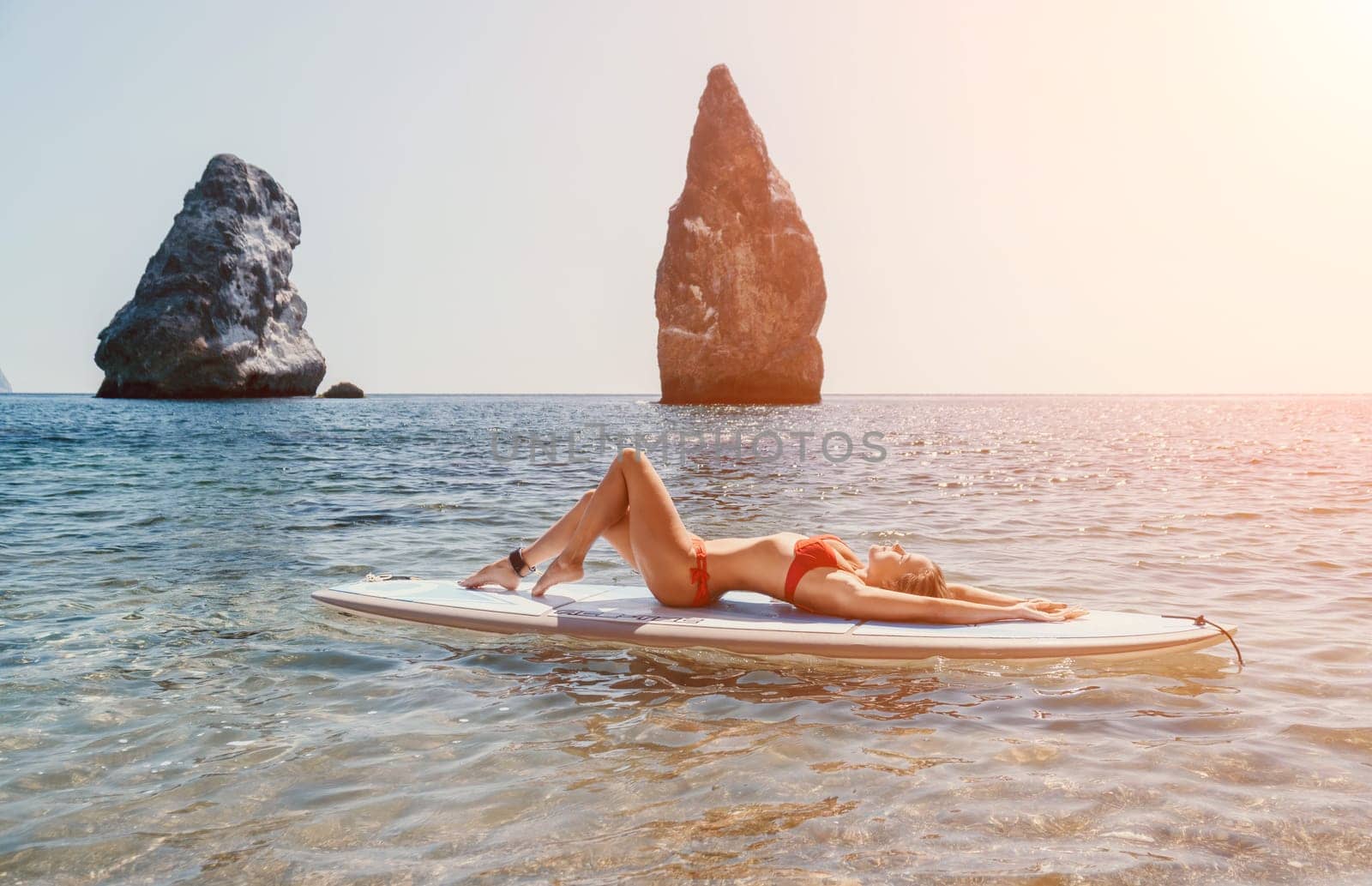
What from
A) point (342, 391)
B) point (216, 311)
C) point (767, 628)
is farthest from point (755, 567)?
point (342, 391)

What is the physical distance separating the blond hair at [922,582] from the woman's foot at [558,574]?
2.41 m

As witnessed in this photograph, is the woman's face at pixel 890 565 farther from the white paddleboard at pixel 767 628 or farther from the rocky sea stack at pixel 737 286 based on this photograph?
the rocky sea stack at pixel 737 286

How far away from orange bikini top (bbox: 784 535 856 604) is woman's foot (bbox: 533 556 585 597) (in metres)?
1.67

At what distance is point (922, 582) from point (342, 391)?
10611 cm

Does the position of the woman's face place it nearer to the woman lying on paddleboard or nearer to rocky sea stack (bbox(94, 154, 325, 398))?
the woman lying on paddleboard

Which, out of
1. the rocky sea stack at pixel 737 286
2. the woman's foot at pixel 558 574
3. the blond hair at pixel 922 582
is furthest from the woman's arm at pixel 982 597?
the rocky sea stack at pixel 737 286

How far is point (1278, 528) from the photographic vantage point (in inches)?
448

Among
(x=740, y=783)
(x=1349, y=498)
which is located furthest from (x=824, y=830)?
(x=1349, y=498)

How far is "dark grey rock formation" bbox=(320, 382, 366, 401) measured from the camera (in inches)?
4040

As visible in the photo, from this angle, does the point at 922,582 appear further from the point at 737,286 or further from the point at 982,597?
the point at 737,286

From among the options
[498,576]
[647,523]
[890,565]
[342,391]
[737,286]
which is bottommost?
[498,576]

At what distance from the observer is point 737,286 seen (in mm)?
77000

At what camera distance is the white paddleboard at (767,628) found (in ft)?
17.9

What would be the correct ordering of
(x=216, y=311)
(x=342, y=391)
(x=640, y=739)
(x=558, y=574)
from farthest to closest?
(x=342, y=391)
(x=216, y=311)
(x=558, y=574)
(x=640, y=739)
